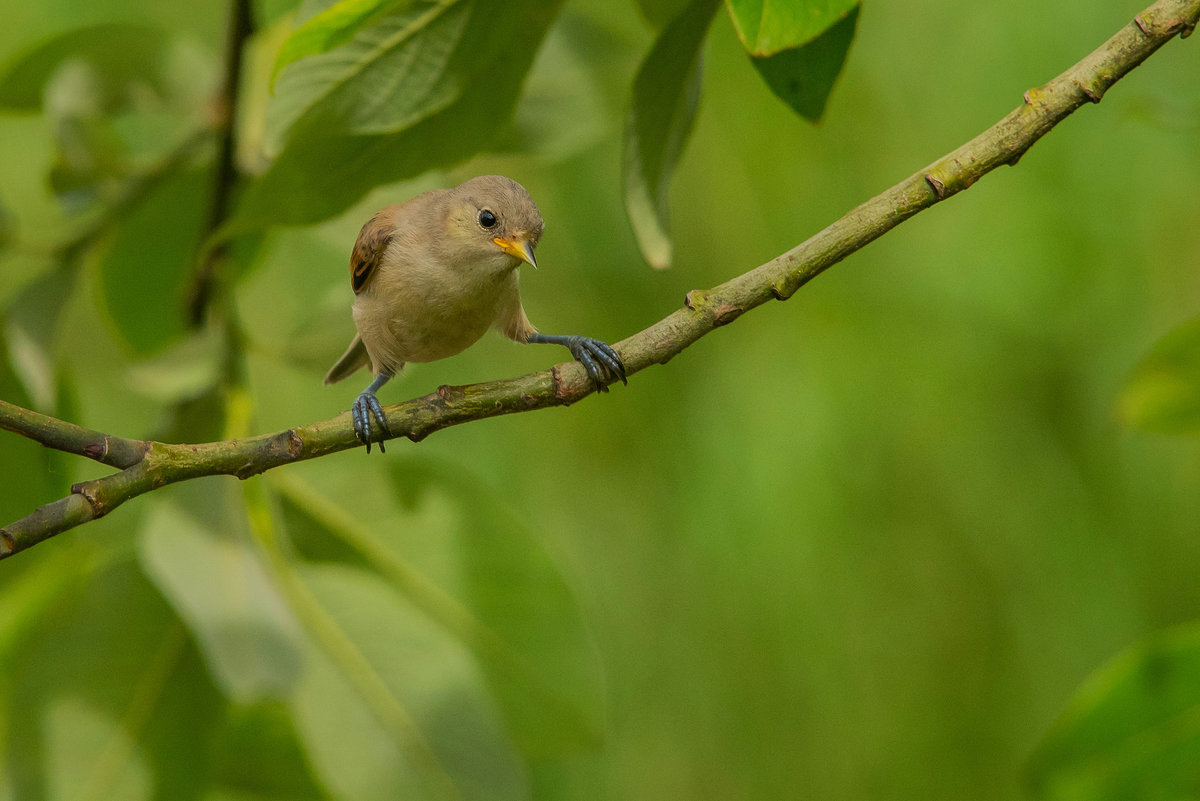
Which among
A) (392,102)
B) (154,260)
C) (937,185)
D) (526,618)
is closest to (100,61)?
(154,260)

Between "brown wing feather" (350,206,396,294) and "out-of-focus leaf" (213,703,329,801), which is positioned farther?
"out-of-focus leaf" (213,703,329,801)

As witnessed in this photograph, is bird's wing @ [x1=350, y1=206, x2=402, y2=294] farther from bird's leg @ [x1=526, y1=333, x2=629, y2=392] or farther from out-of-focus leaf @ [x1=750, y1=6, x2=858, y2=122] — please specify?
out-of-focus leaf @ [x1=750, y1=6, x2=858, y2=122]

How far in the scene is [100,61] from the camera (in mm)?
868

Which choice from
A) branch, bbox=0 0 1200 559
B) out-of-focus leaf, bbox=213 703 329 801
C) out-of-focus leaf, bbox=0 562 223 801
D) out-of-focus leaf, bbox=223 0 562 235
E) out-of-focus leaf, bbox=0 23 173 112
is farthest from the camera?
out-of-focus leaf, bbox=213 703 329 801

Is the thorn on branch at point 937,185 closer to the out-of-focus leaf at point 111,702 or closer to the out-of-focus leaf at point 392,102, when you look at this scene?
the out-of-focus leaf at point 392,102

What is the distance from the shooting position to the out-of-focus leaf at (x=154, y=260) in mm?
912

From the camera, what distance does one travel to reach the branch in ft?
1.37

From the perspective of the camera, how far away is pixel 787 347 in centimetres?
127

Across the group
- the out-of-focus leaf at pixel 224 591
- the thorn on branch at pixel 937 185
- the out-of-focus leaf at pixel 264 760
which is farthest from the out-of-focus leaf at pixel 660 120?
the out-of-focus leaf at pixel 264 760

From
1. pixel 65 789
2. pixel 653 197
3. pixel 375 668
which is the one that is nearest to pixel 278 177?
pixel 653 197

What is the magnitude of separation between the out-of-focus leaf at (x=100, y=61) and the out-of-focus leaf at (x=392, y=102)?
37 centimetres

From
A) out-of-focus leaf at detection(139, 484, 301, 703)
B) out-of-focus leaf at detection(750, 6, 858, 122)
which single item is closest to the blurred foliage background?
out-of-focus leaf at detection(139, 484, 301, 703)

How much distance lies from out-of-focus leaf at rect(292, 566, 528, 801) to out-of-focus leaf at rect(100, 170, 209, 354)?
32 centimetres

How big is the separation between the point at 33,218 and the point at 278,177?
2.83 ft
